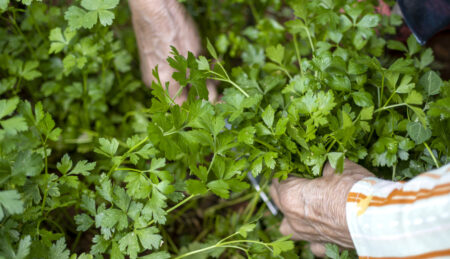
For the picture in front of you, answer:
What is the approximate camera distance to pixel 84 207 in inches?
36.2

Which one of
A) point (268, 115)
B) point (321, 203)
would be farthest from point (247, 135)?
point (321, 203)

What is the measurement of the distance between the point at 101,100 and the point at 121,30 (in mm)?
338

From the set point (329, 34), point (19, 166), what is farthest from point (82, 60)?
point (329, 34)

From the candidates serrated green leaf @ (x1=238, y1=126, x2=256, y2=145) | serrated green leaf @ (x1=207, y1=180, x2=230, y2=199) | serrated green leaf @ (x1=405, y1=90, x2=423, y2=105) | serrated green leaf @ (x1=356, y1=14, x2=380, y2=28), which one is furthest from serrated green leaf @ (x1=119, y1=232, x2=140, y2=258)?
serrated green leaf @ (x1=356, y1=14, x2=380, y2=28)

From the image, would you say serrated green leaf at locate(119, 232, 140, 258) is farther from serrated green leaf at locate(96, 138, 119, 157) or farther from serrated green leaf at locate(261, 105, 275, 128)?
serrated green leaf at locate(261, 105, 275, 128)

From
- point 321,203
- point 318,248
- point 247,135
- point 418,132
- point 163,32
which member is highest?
point 163,32

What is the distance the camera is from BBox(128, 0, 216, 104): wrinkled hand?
1.20 m

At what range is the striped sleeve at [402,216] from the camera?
24.3 inches

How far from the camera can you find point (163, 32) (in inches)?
48.6

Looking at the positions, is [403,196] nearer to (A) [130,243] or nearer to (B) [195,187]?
(B) [195,187]

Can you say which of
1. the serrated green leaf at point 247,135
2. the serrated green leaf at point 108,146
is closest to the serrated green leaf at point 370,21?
the serrated green leaf at point 247,135

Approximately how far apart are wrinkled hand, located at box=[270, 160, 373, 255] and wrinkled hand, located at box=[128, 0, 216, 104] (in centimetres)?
43

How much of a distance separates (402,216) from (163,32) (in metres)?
0.90

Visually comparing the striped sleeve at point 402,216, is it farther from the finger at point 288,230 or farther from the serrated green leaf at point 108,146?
the serrated green leaf at point 108,146
